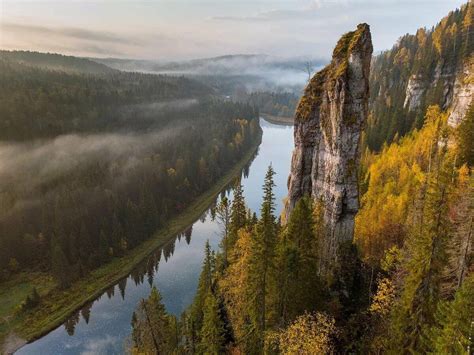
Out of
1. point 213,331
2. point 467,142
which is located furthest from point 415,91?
point 213,331

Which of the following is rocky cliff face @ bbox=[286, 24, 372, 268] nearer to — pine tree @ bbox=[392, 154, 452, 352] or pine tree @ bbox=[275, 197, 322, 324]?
pine tree @ bbox=[275, 197, 322, 324]

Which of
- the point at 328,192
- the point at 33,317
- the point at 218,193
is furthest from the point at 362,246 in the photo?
the point at 218,193

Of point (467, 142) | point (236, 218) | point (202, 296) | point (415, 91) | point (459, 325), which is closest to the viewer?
point (459, 325)

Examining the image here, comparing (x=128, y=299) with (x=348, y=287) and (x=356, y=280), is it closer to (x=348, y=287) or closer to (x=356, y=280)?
(x=348, y=287)

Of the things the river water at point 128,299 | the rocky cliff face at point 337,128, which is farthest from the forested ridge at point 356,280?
the river water at point 128,299

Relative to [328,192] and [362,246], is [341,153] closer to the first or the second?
[328,192]

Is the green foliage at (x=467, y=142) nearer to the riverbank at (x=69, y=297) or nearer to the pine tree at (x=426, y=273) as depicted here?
the pine tree at (x=426, y=273)

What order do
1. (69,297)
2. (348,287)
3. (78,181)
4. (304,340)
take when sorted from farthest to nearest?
(78,181), (69,297), (348,287), (304,340)

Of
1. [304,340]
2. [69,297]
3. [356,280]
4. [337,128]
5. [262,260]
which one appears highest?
[337,128]
